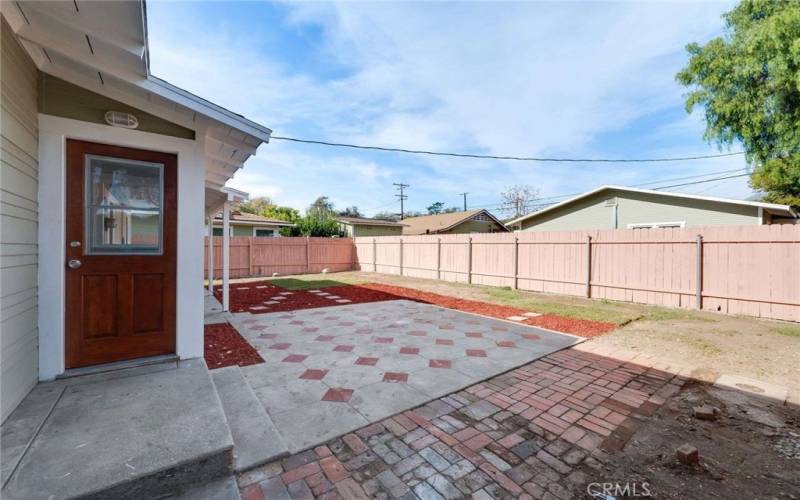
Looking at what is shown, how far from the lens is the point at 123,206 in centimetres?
284

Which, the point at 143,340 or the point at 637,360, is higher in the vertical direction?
the point at 143,340

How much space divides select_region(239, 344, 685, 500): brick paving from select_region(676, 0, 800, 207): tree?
11.8 meters

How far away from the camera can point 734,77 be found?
10305 millimetres

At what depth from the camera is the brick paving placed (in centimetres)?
170

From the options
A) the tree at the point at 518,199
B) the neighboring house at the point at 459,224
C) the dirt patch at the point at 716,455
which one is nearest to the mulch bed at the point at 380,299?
the dirt patch at the point at 716,455

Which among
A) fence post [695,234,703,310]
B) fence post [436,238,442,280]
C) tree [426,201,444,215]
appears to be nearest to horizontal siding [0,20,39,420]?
fence post [695,234,703,310]

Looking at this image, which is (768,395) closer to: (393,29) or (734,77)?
(393,29)

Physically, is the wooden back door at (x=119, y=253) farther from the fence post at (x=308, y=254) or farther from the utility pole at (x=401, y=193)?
the utility pole at (x=401, y=193)

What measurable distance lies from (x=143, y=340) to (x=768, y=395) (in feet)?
A: 17.8

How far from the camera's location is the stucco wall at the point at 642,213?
10.2 meters

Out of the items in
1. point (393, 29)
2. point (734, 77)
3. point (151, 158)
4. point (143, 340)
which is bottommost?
point (143, 340)

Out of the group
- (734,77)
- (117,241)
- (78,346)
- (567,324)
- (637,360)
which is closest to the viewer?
(78,346)

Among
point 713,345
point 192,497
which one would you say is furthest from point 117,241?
point 713,345

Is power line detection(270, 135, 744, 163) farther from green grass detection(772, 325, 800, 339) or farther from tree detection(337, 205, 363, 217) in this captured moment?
tree detection(337, 205, 363, 217)
